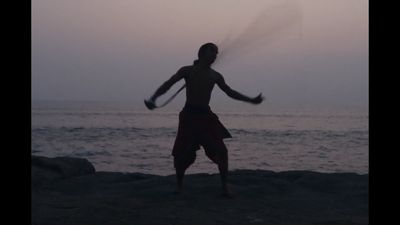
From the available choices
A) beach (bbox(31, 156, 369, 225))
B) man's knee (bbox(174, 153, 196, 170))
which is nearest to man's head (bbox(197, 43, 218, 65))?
man's knee (bbox(174, 153, 196, 170))

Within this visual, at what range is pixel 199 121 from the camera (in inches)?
261

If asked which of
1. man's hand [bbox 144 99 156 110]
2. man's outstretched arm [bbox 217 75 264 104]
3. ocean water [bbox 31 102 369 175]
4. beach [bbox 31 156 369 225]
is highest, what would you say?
man's outstretched arm [bbox 217 75 264 104]

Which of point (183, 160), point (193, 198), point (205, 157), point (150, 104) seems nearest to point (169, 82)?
point (150, 104)

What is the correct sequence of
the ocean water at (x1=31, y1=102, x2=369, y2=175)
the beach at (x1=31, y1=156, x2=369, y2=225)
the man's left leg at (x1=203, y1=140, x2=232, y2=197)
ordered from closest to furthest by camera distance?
the beach at (x1=31, y1=156, x2=369, y2=225) → the man's left leg at (x1=203, y1=140, x2=232, y2=197) → the ocean water at (x1=31, y1=102, x2=369, y2=175)

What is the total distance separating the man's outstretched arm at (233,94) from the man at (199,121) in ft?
0.47

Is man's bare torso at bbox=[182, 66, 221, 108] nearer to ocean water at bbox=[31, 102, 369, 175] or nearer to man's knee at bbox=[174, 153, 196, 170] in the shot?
man's knee at bbox=[174, 153, 196, 170]

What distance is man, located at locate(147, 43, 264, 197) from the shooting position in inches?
261

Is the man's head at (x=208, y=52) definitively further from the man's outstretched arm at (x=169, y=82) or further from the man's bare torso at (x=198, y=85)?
the man's outstretched arm at (x=169, y=82)

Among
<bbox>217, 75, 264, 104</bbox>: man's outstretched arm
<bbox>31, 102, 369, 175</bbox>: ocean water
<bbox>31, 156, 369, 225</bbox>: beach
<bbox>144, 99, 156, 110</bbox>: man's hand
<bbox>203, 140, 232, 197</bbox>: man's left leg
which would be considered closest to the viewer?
<bbox>31, 156, 369, 225</bbox>: beach

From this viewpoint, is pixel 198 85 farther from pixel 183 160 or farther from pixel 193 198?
pixel 193 198

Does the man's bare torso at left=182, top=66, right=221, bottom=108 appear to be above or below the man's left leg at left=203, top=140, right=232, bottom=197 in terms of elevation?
above

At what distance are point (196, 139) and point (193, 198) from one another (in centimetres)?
75
